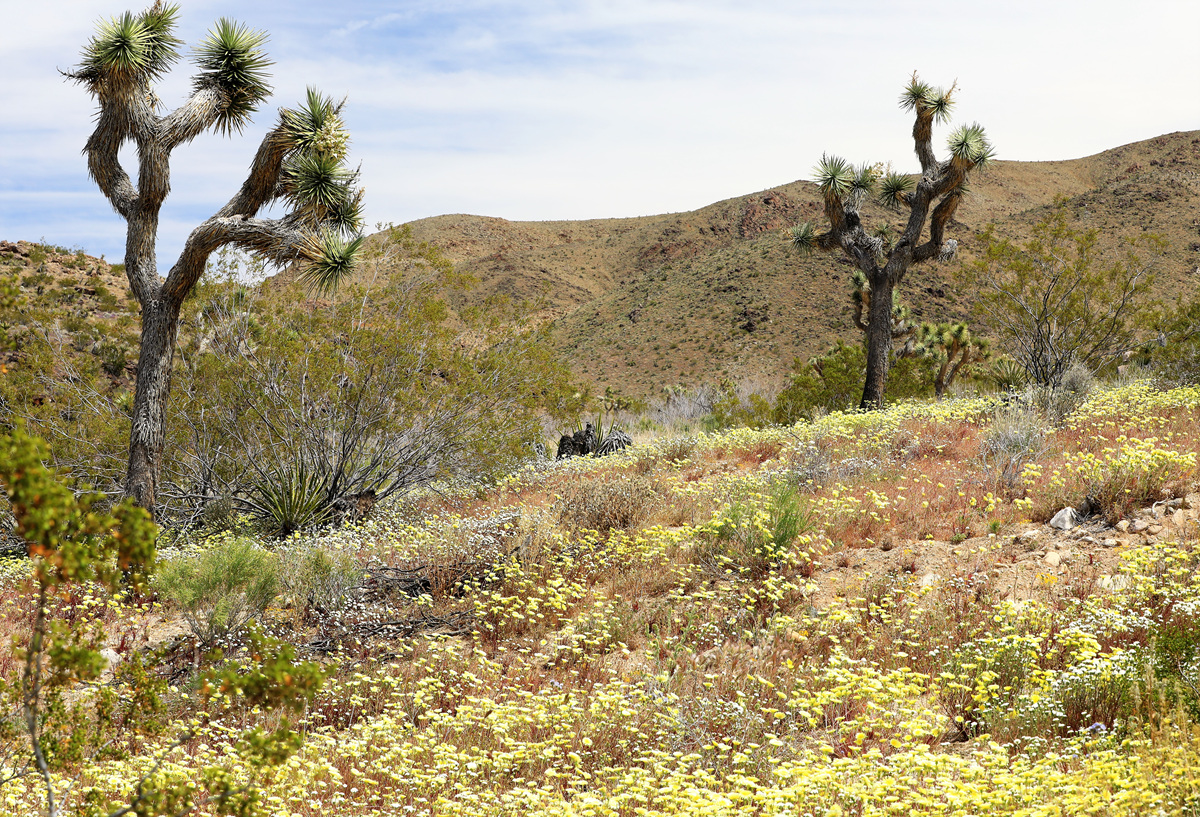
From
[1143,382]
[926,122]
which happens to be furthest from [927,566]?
[926,122]

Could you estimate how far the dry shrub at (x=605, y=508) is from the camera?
878 centimetres

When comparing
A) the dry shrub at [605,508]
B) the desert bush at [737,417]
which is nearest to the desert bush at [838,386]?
the desert bush at [737,417]

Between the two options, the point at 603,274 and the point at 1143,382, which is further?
the point at 603,274

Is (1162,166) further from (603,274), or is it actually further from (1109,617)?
(1109,617)

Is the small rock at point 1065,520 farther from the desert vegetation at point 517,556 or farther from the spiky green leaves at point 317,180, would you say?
the spiky green leaves at point 317,180

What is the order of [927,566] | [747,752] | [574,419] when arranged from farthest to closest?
[574,419] < [927,566] < [747,752]

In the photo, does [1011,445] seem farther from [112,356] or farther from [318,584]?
[112,356]

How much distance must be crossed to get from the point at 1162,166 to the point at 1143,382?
5989 centimetres

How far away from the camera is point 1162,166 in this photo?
200ft

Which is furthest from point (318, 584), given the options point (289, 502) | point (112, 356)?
point (112, 356)

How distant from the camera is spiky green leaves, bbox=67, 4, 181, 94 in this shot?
10.1 m

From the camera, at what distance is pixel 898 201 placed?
1962cm

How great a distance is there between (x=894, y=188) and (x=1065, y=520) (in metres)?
13.8

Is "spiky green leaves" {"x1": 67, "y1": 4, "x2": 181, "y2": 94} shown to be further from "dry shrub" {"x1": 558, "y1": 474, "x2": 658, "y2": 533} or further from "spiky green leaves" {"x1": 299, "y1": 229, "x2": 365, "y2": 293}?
"dry shrub" {"x1": 558, "y1": 474, "x2": 658, "y2": 533}
